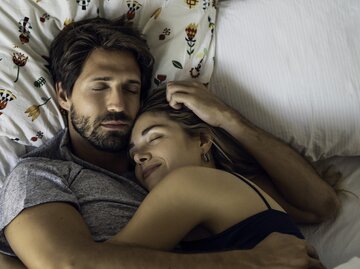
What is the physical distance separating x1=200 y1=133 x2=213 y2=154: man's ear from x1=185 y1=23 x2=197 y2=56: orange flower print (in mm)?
270

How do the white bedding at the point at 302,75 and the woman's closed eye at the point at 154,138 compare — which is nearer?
the woman's closed eye at the point at 154,138

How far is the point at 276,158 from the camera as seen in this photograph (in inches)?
56.8

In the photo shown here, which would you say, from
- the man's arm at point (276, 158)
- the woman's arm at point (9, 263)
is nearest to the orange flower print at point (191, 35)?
the man's arm at point (276, 158)

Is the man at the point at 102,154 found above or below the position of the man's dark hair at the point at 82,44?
below

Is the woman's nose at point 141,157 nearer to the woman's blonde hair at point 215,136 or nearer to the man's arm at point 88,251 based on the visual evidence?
the woman's blonde hair at point 215,136

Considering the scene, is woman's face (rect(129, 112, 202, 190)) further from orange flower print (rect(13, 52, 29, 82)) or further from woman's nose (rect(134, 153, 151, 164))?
orange flower print (rect(13, 52, 29, 82))

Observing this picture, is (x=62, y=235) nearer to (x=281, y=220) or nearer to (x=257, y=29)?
(x=281, y=220)

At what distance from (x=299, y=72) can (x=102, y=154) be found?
599mm

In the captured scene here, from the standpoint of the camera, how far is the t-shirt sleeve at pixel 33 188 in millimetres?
1117

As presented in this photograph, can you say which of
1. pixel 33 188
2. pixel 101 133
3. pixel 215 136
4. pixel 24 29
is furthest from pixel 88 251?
pixel 24 29

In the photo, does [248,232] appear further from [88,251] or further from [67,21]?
[67,21]

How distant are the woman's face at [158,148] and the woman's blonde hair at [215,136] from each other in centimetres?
2

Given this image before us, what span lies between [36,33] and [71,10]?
0.11 m

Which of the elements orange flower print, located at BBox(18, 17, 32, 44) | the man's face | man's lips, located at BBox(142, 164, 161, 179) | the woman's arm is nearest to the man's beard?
the man's face
